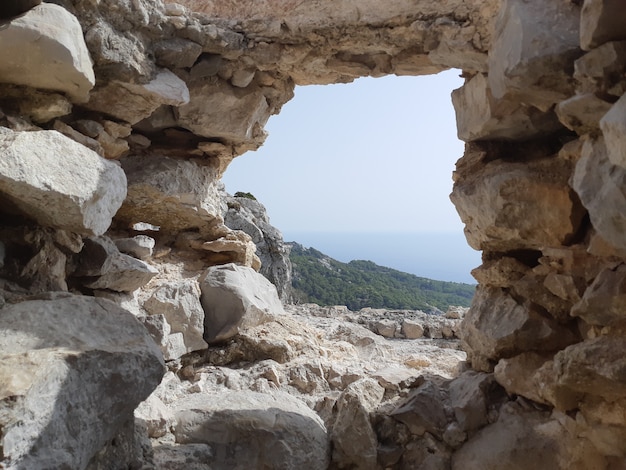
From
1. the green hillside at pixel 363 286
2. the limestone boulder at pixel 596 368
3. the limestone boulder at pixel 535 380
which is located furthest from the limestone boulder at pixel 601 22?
the green hillside at pixel 363 286

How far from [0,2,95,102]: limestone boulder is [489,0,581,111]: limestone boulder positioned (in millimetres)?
2904

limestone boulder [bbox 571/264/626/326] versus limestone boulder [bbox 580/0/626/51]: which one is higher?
limestone boulder [bbox 580/0/626/51]

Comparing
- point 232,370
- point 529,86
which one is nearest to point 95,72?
point 232,370

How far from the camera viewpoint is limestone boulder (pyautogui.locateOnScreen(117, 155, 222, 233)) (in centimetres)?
560

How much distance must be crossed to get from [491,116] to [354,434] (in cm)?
261

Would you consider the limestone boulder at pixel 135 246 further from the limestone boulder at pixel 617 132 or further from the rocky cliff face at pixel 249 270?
the limestone boulder at pixel 617 132

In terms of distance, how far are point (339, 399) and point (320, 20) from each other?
11.4 ft

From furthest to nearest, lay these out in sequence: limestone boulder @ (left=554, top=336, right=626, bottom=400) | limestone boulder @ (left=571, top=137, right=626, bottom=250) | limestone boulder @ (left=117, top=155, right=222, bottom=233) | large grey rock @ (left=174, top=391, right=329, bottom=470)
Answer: limestone boulder @ (left=117, top=155, right=222, bottom=233) < large grey rock @ (left=174, top=391, right=329, bottom=470) < limestone boulder @ (left=554, top=336, right=626, bottom=400) < limestone boulder @ (left=571, top=137, right=626, bottom=250)

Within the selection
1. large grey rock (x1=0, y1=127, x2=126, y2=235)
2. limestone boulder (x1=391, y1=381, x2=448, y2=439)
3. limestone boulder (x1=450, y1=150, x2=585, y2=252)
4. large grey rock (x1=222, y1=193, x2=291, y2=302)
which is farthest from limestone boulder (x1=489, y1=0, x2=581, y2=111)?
large grey rock (x1=222, y1=193, x2=291, y2=302)

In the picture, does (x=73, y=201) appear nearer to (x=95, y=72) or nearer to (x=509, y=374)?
(x=95, y=72)

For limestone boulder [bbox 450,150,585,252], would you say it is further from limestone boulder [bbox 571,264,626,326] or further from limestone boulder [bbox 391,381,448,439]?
limestone boulder [bbox 391,381,448,439]

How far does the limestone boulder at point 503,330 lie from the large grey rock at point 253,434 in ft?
4.87

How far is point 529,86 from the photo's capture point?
118 inches

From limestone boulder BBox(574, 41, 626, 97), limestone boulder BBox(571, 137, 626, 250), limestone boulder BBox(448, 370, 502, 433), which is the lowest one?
limestone boulder BBox(448, 370, 502, 433)
